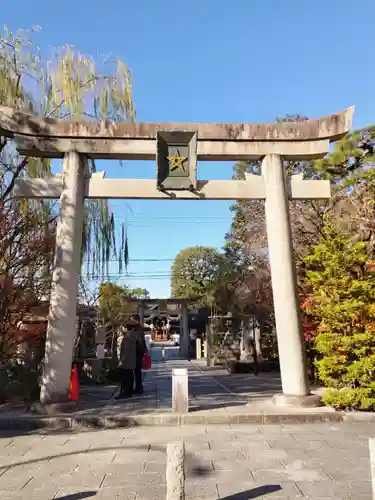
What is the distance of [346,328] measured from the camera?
27.2ft

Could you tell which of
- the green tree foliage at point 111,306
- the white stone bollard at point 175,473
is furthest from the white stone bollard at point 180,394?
the green tree foliage at point 111,306

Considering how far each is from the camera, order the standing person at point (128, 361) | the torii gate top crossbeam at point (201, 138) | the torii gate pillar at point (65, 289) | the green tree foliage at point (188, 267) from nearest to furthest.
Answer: the torii gate pillar at point (65, 289)
the torii gate top crossbeam at point (201, 138)
the standing person at point (128, 361)
the green tree foliage at point (188, 267)

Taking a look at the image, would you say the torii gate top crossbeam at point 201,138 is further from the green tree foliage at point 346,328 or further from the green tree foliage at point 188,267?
the green tree foliage at point 188,267

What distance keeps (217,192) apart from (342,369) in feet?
14.8

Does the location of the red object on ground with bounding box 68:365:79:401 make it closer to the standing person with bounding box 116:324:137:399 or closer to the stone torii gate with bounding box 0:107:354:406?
the stone torii gate with bounding box 0:107:354:406

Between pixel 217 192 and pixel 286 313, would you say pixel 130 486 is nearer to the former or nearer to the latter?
pixel 286 313

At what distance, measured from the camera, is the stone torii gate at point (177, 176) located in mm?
8914

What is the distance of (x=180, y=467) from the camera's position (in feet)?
11.9

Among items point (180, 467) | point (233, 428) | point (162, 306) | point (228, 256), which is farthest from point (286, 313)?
point (162, 306)

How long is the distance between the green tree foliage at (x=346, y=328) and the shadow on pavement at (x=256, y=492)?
157 inches

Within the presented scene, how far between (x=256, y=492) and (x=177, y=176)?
21.8 feet

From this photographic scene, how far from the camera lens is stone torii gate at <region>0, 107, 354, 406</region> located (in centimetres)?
891

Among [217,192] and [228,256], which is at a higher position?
[228,256]

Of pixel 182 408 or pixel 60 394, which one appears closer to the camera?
pixel 182 408
